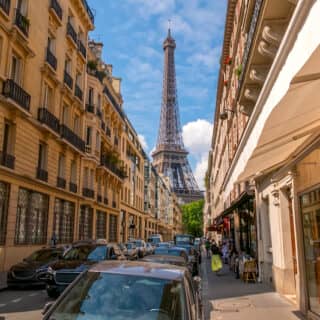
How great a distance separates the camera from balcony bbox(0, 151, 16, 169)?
19633 mm

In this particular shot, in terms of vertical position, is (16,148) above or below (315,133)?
above

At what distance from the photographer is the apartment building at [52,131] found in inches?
805

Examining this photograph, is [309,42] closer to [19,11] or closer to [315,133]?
[315,133]

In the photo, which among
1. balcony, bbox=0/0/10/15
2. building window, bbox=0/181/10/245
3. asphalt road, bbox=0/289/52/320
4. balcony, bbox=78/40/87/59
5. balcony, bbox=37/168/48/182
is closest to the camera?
asphalt road, bbox=0/289/52/320

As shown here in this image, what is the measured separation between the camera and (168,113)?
13412 centimetres

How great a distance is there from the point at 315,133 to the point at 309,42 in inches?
168

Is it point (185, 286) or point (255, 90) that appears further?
point (255, 90)

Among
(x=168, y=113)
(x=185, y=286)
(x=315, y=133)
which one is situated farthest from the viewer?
(x=168, y=113)

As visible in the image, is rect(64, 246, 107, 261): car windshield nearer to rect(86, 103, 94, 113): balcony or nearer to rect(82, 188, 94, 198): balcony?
rect(82, 188, 94, 198): balcony

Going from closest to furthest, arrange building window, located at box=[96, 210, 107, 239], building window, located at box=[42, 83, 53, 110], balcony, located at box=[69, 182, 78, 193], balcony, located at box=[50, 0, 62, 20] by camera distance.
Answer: building window, located at box=[42, 83, 53, 110]
balcony, located at box=[50, 0, 62, 20]
balcony, located at box=[69, 182, 78, 193]
building window, located at box=[96, 210, 107, 239]

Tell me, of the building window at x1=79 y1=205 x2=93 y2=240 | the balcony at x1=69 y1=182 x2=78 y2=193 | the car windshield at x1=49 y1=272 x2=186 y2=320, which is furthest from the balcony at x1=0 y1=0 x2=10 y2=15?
the car windshield at x1=49 y1=272 x2=186 y2=320

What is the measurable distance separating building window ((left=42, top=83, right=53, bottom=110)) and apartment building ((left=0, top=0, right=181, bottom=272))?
0.23 ft

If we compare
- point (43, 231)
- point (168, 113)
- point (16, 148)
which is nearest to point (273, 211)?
point (16, 148)

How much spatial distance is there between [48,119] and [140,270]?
2183 centimetres
